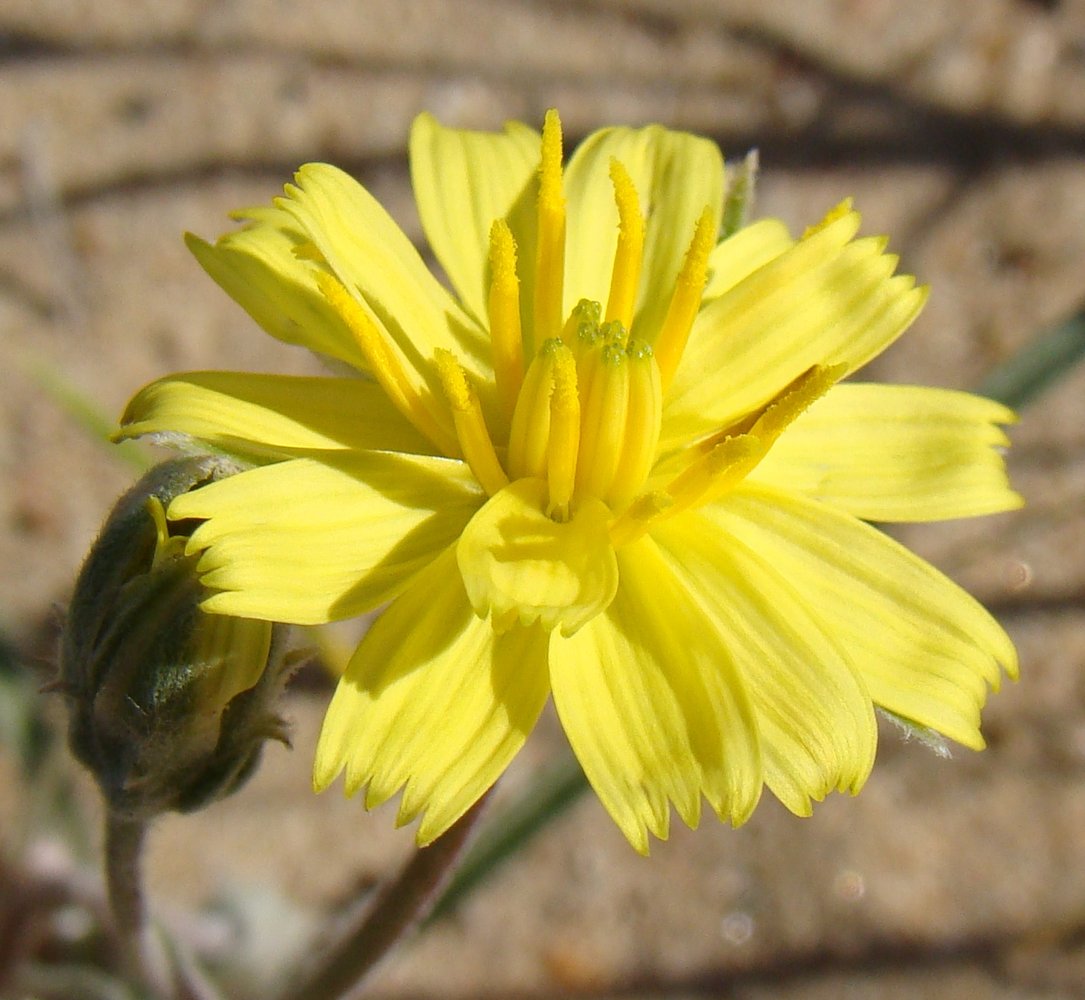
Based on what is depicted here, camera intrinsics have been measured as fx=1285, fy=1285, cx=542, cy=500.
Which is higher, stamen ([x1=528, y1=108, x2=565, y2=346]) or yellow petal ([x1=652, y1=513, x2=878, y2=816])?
stamen ([x1=528, y1=108, x2=565, y2=346])

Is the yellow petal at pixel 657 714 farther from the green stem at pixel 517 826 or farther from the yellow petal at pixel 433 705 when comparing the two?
the green stem at pixel 517 826

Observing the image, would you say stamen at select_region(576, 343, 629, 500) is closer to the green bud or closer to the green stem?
the green bud

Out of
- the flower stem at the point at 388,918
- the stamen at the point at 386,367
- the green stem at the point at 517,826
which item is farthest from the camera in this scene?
the green stem at the point at 517,826

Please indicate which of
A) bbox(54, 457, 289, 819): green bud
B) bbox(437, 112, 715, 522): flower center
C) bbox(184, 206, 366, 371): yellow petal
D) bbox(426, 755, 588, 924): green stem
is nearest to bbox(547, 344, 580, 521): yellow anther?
bbox(437, 112, 715, 522): flower center

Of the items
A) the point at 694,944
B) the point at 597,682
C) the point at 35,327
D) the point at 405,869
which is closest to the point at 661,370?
the point at 597,682

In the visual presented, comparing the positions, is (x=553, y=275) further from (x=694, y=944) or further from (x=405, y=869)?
(x=694, y=944)

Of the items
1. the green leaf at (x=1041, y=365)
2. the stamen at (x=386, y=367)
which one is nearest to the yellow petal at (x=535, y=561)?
the stamen at (x=386, y=367)

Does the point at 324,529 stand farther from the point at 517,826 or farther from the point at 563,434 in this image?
the point at 517,826
